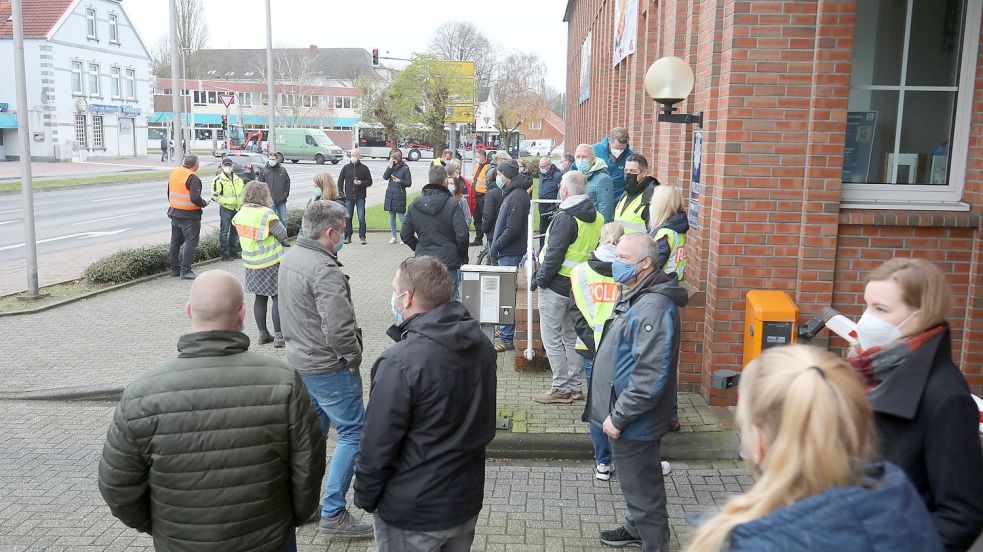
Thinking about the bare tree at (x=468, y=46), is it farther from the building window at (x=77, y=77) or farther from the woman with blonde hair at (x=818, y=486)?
the woman with blonde hair at (x=818, y=486)

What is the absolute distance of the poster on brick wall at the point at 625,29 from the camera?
509 inches

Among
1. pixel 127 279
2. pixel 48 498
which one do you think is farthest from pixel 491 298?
pixel 127 279

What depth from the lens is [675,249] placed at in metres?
6.46

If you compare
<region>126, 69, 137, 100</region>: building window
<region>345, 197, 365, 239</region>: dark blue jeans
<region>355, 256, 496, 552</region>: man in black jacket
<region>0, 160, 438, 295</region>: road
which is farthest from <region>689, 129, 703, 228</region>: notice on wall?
<region>126, 69, 137, 100</region>: building window

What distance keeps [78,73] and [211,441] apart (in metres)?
58.8

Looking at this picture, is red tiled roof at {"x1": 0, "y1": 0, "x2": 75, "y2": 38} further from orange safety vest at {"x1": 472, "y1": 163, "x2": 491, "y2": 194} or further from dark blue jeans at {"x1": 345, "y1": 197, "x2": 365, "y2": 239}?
orange safety vest at {"x1": 472, "y1": 163, "x2": 491, "y2": 194}

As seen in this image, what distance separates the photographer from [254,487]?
3146mm

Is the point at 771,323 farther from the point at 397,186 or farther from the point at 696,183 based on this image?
the point at 397,186

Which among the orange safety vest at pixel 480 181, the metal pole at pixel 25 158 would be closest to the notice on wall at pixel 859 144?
the metal pole at pixel 25 158

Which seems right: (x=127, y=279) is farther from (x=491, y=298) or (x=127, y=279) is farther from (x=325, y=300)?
(x=325, y=300)

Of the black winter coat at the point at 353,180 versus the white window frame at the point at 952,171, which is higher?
the white window frame at the point at 952,171

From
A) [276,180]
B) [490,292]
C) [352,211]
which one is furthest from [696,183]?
[352,211]

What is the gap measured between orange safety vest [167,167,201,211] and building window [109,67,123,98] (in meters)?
51.7

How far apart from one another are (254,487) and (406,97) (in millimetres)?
26311
